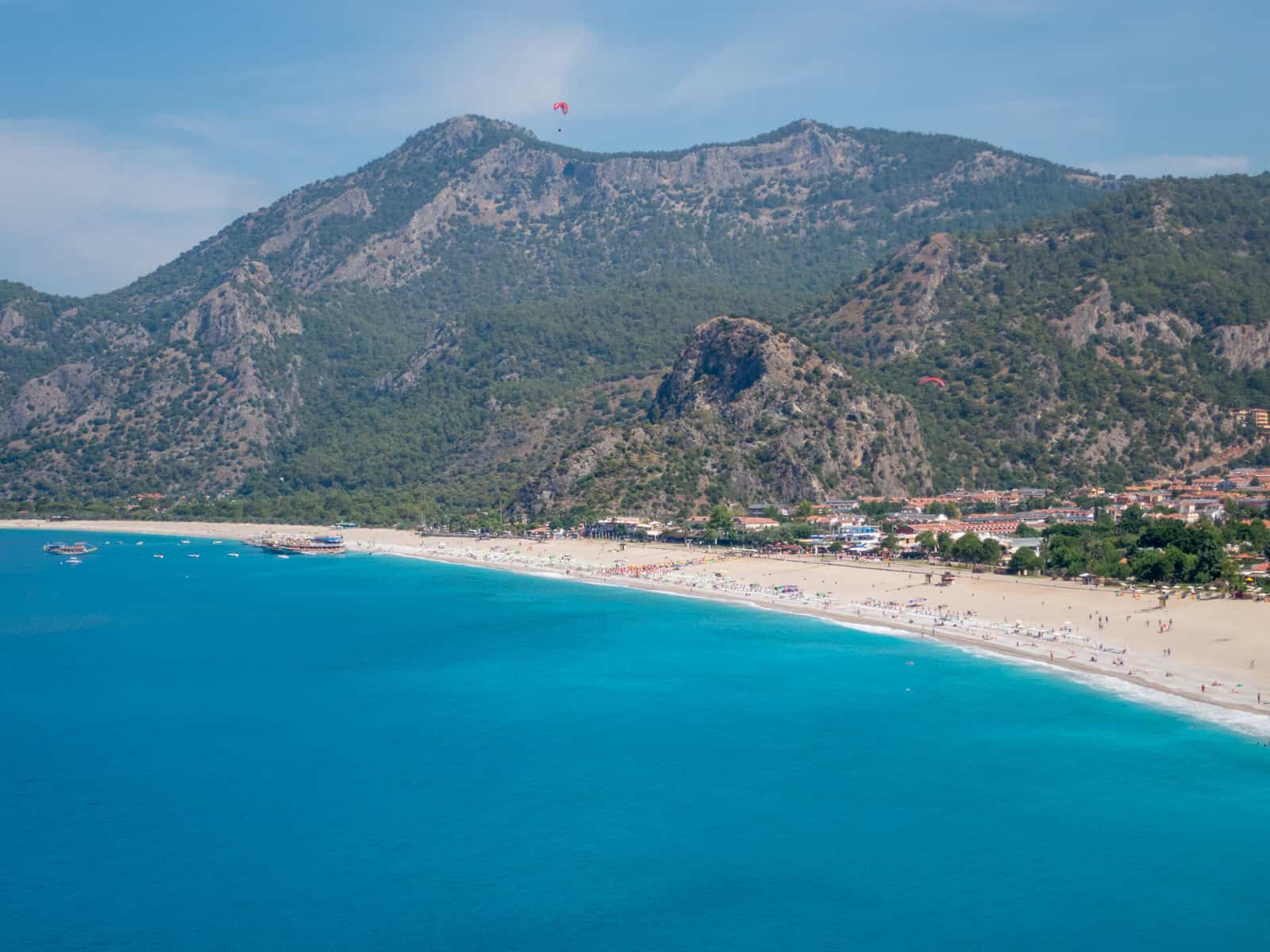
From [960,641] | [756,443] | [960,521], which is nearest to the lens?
[960,641]

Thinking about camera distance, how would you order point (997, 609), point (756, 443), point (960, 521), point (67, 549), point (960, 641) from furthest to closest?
1. point (756, 443)
2. point (67, 549)
3. point (960, 521)
4. point (997, 609)
5. point (960, 641)

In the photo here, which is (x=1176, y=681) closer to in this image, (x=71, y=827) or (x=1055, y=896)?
(x=1055, y=896)

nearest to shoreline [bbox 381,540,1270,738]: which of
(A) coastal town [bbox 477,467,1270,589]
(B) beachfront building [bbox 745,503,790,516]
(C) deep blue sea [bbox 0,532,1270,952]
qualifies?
(C) deep blue sea [bbox 0,532,1270,952]

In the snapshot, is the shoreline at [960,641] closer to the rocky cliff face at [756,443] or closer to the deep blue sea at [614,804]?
the deep blue sea at [614,804]

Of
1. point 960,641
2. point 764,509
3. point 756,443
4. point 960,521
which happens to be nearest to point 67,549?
point 764,509

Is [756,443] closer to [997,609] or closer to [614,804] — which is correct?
[997,609]

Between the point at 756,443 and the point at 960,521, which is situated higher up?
the point at 756,443

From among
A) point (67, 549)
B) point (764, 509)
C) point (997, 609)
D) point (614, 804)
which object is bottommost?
point (67, 549)

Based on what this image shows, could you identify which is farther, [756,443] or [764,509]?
[756,443]
